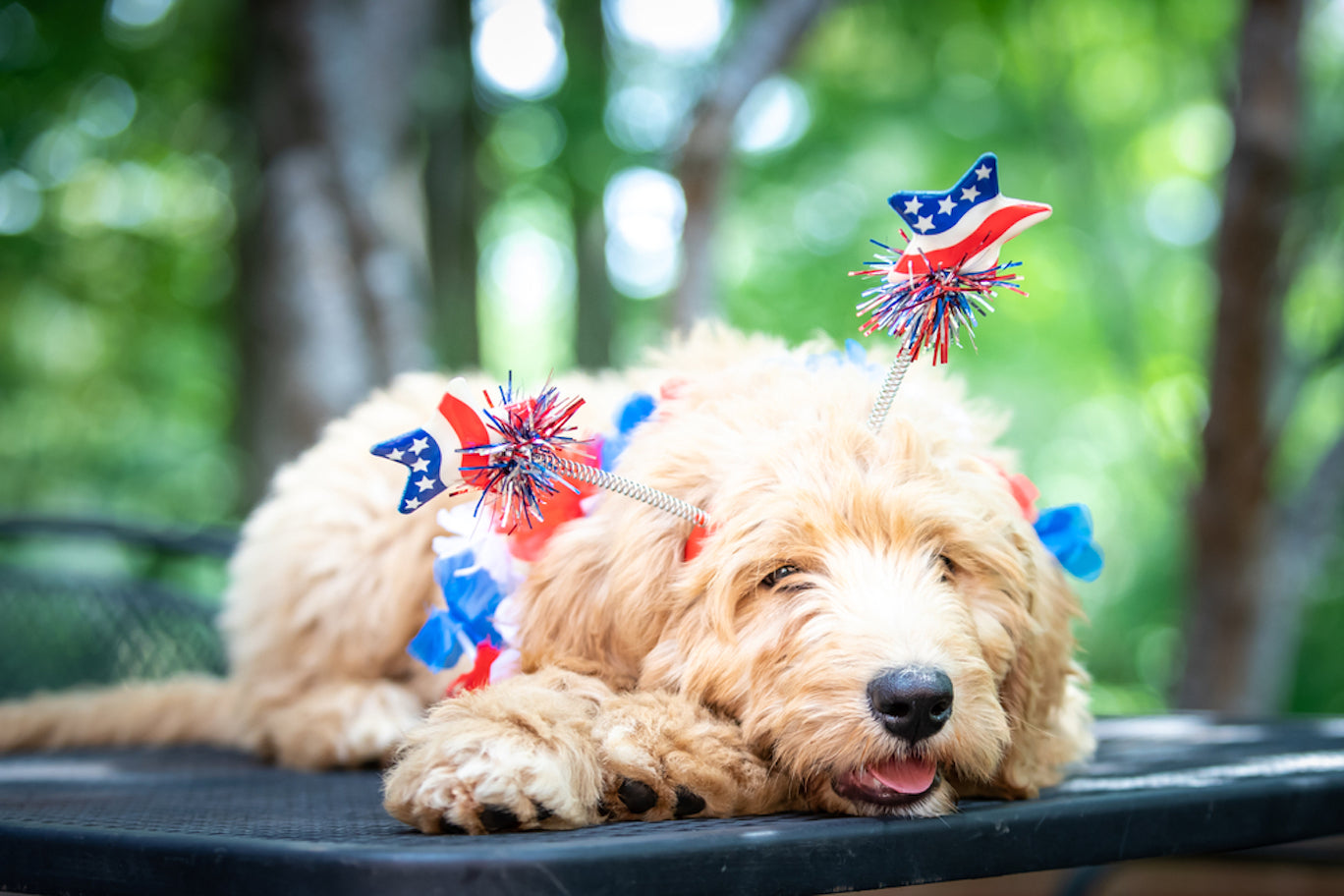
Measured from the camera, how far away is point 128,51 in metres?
8.93

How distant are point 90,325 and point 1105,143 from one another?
12027mm

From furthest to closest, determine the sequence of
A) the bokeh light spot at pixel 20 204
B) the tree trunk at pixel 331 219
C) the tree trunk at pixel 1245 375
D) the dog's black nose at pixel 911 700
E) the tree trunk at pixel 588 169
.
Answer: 1. the bokeh light spot at pixel 20 204
2. the tree trunk at pixel 588 169
3. the tree trunk at pixel 331 219
4. the tree trunk at pixel 1245 375
5. the dog's black nose at pixel 911 700

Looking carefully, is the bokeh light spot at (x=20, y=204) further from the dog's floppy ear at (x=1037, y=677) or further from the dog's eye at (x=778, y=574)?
the dog's floppy ear at (x=1037, y=677)

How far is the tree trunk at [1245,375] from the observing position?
5.17 m

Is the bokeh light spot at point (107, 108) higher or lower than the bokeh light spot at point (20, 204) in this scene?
higher

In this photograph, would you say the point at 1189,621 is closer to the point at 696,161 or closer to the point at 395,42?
the point at 696,161

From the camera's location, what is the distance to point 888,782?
2.01 metres

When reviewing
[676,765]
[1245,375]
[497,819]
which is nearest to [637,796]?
[676,765]

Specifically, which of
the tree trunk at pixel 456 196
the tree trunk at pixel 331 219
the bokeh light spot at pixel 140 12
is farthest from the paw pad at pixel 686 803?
the bokeh light spot at pixel 140 12

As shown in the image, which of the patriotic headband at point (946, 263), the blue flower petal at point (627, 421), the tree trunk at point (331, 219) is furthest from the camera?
the tree trunk at point (331, 219)

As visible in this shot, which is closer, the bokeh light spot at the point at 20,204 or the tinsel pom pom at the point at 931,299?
the tinsel pom pom at the point at 931,299

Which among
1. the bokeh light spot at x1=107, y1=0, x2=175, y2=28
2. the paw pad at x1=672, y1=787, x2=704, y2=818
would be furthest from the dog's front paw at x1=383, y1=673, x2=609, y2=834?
the bokeh light spot at x1=107, y1=0, x2=175, y2=28

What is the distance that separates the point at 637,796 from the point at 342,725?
1.41 metres

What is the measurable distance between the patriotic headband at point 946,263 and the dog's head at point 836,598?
0.30 m
